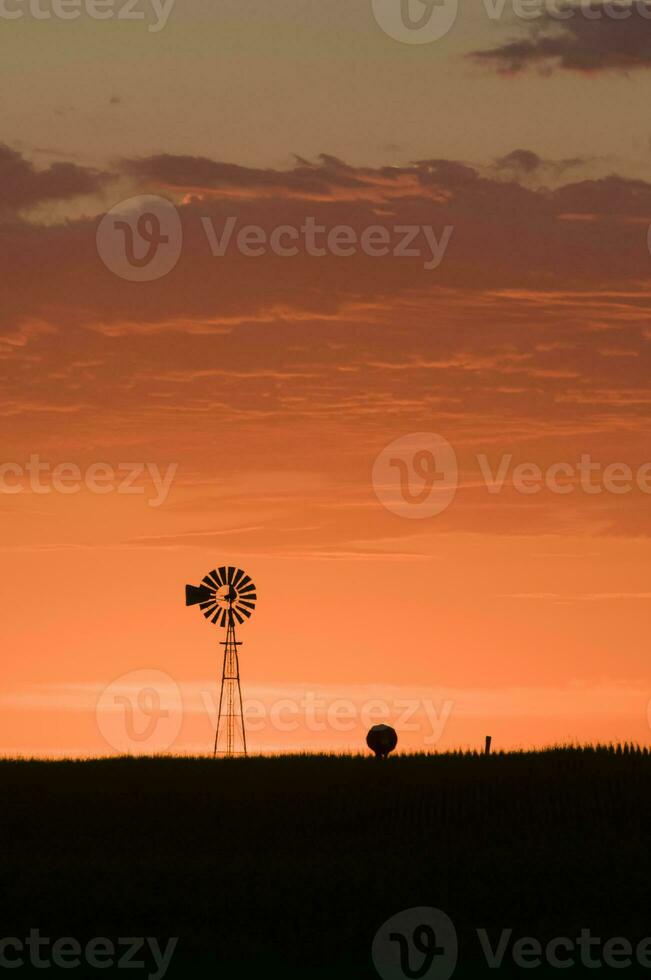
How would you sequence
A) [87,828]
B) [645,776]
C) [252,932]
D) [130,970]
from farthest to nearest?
1. [645,776]
2. [87,828]
3. [252,932]
4. [130,970]

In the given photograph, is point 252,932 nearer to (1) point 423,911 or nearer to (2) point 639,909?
(1) point 423,911

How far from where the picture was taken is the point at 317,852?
44.9 m

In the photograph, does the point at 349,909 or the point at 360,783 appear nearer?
the point at 349,909

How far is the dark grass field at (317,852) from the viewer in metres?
33.0

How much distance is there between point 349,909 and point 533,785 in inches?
810

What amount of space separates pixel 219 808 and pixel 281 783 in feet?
9.01

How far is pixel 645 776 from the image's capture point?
5516 cm

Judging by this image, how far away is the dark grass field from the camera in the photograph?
33.0m

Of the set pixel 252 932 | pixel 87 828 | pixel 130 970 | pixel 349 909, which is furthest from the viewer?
pixel 87 828

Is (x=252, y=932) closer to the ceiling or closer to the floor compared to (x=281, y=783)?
closer to the floor

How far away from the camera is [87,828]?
51.4 metres

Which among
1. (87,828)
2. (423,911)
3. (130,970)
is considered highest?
(87,828)

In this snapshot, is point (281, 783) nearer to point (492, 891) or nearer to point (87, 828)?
point (87, 828)

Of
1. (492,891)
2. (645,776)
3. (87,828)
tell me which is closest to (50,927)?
(492,891)
